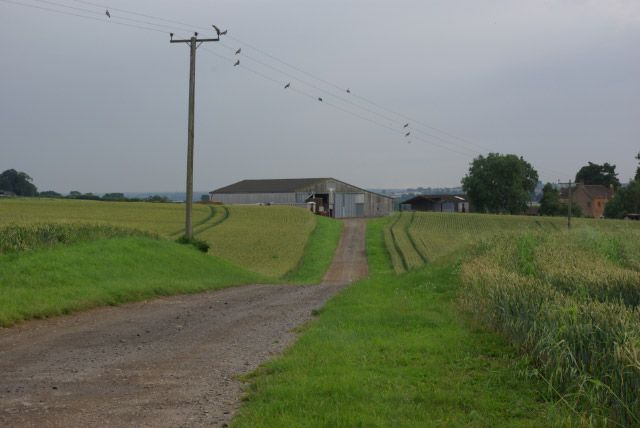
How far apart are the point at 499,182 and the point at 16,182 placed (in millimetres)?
102581

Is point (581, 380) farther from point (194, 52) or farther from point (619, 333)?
point (194, 52)

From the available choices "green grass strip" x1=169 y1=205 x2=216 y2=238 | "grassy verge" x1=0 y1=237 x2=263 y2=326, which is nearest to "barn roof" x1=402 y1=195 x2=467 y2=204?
"green grass strip" x1=169 y1=205 x2=216 y2=238

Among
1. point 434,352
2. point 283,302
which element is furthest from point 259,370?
point 283,302

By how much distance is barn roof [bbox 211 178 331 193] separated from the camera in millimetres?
113688

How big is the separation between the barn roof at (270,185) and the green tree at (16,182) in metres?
48.7

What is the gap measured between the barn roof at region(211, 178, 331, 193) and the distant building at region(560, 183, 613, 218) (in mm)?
59143

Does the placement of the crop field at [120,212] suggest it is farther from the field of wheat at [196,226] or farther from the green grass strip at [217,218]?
the green grass strip at [217,218]

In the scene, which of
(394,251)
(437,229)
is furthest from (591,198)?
(394,251)

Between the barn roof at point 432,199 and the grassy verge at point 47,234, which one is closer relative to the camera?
the grassy verge at point 47,234

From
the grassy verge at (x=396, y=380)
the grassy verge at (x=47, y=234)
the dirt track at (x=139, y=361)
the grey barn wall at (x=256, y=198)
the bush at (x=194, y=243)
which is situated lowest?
the dirt track at (x=139, y=361)

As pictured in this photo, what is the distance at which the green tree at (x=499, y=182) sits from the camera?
130m

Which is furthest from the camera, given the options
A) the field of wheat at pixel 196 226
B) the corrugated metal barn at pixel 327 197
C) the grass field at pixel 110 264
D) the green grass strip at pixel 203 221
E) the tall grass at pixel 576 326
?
the corrugated metal barn at pixel 327 197

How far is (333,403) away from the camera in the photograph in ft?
23.1

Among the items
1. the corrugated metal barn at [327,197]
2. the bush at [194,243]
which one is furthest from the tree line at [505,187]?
the bush at [194,243]
